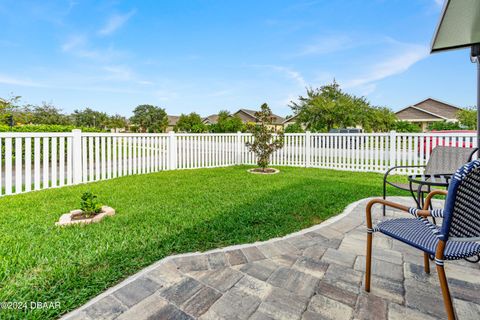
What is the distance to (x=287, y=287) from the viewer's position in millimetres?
1640

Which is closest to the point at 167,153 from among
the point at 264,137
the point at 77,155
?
the point at 77,155

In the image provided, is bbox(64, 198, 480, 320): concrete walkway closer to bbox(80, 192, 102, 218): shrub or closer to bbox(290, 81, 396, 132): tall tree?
bbox(80, 192, 102, 218): shrub

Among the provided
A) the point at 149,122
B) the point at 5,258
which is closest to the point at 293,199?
the point at 5,258

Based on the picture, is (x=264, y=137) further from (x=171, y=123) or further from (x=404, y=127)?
(x=171, y=123)

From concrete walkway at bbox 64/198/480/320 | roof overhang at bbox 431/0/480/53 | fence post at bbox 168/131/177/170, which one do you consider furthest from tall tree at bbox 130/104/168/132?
concrete walkway at bbox 64/198/480/320

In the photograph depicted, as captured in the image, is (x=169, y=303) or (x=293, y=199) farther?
(x=293, y=199)

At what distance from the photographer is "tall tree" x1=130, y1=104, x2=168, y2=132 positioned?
154 ft

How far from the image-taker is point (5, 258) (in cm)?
195

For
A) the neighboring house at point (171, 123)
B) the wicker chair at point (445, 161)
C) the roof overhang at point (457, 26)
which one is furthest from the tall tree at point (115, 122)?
A: the roof overhang at point (457, 26)

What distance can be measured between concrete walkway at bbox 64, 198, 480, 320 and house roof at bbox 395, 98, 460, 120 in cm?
3379

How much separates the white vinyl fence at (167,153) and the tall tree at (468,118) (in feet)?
62.7

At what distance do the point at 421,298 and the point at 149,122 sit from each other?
50391 mm

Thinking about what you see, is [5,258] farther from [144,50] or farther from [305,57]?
[305,57]

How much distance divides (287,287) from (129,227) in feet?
6.21
